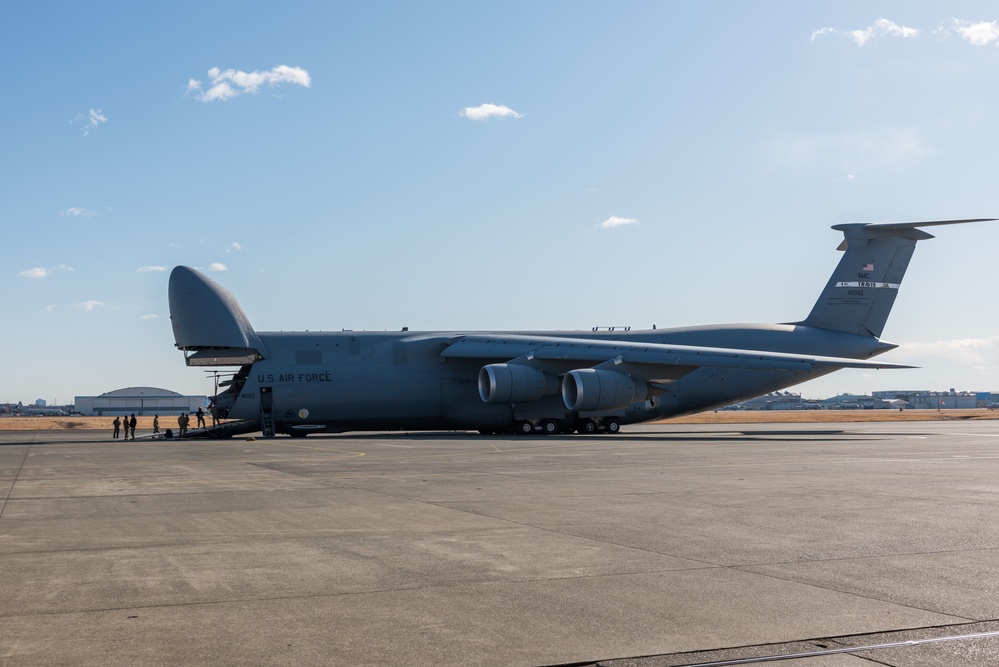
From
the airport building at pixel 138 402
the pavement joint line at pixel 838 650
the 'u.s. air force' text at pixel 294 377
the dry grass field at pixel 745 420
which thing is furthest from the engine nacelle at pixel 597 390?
the airport building at pixel 138 402

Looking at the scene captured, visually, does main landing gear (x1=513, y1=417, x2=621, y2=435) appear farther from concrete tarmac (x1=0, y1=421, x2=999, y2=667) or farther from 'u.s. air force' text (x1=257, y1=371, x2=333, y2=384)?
concrete tarmac (x1=0, y1=421, x2=999, y2=667)

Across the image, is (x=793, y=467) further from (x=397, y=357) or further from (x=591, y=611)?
(x=397, y=357)

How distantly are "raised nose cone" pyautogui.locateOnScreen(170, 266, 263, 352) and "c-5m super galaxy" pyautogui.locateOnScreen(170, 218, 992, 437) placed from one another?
4cm

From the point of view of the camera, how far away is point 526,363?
3794 cm

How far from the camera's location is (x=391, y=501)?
12.6m

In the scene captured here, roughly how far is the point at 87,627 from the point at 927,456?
761 inches

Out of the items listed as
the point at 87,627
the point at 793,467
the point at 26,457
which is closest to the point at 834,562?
the point at 87,627

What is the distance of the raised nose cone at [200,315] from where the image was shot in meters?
35.5

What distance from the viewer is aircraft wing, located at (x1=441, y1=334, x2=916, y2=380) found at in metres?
34.4

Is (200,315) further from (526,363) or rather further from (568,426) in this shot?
(568,426)

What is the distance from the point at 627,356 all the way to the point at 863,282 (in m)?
12.9

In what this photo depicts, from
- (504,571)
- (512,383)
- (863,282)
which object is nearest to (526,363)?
(512,383)

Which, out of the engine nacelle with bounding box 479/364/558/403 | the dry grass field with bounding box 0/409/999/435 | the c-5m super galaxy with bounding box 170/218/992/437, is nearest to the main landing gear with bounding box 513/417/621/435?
the c-5m super galaxy with bounding box 170/218/992/437

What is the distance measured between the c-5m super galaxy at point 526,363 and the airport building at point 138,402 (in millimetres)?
135534
